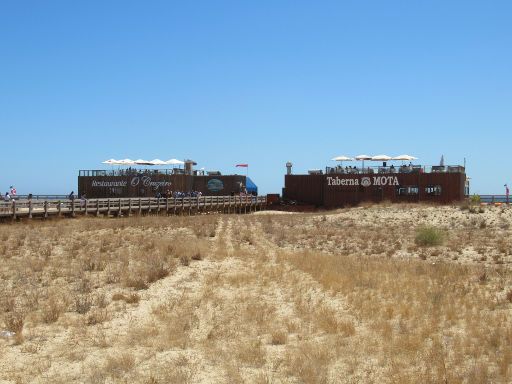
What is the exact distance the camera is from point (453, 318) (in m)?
10.9

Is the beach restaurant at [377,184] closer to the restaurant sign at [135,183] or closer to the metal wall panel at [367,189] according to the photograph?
the metal wall panel at [367,189]

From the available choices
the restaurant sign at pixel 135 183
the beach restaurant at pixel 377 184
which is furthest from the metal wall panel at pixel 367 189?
the restaurant sign at pixel 135 183

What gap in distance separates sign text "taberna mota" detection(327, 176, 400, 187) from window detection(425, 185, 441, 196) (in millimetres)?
2816

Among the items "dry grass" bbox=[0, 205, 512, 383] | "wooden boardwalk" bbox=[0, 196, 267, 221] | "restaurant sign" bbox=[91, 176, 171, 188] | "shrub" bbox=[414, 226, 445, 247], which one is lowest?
"dry grass" bbox=[0, 205, 512, 383]

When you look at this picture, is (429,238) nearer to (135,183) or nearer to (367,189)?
(367,189)

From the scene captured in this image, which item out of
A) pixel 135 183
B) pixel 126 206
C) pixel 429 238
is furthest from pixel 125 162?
pixel 429 238

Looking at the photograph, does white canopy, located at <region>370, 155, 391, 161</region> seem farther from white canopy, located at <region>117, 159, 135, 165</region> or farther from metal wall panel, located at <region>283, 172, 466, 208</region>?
white canopy, located at <region>117, 159, 135, 165</region>

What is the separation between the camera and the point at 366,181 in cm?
5588

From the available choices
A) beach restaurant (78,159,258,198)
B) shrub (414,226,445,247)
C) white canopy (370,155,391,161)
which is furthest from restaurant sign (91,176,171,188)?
shrub (414,226,445,247)

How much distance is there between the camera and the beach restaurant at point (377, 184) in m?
53.1

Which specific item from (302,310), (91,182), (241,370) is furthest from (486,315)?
(91,182)

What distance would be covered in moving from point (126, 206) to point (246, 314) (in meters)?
32.1

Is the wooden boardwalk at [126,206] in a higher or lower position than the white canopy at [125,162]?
lower

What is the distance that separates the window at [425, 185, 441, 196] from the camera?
53156 mm
